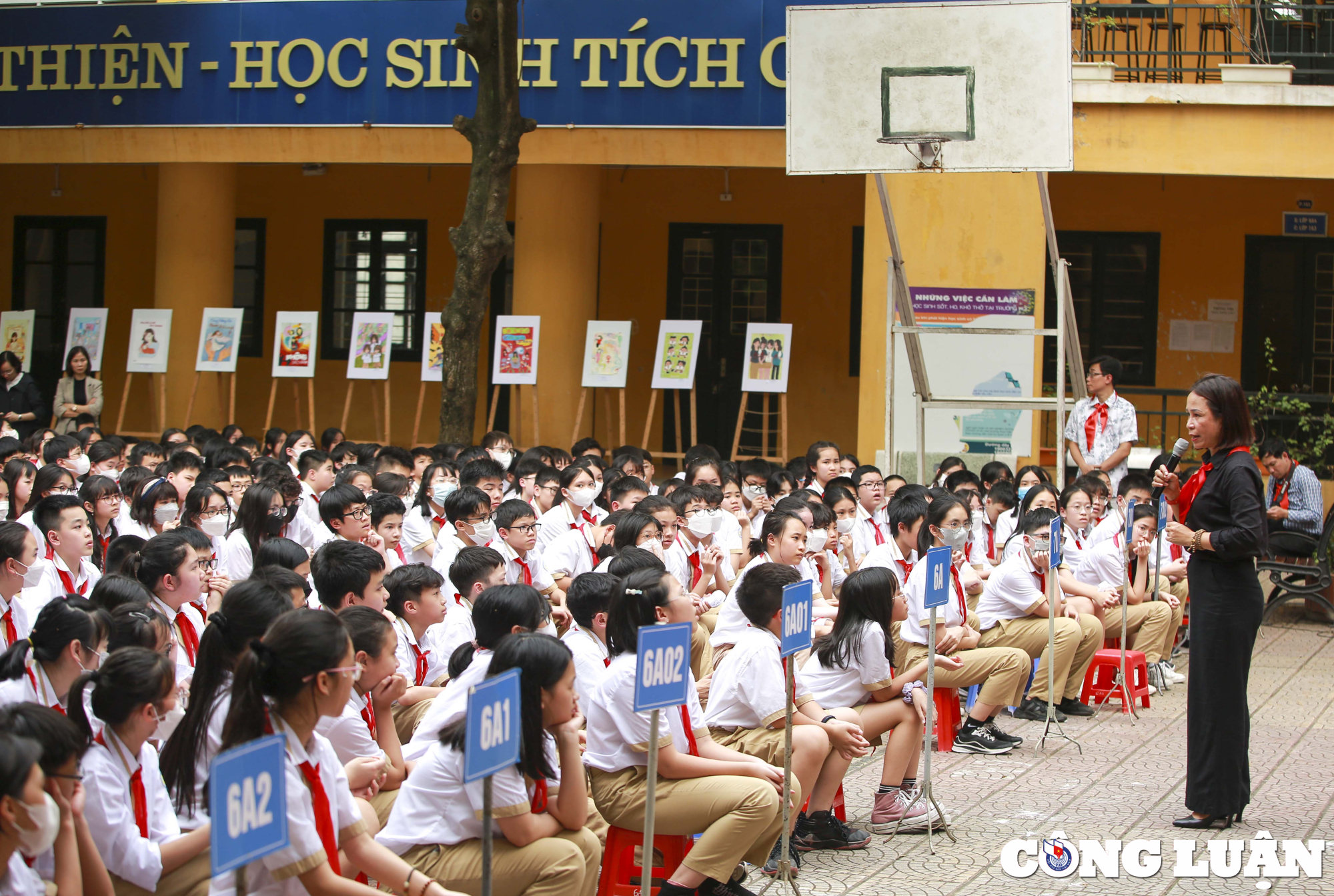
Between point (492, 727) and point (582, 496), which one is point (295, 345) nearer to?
point (582, 496)

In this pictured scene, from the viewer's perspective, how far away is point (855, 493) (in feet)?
27.7

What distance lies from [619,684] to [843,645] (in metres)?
1.35

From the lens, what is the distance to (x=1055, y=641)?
7332 millimetres

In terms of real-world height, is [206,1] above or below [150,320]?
above

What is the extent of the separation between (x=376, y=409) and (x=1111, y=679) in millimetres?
9133

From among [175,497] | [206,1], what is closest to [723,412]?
[206,1]

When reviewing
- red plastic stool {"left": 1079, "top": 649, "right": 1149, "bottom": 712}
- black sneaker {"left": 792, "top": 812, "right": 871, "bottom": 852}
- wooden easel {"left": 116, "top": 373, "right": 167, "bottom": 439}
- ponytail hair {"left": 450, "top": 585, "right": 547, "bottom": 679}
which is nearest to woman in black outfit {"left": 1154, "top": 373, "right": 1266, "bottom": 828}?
black sneaker {"left": 792, "top": 812, "right": 871, "bottom": 852}

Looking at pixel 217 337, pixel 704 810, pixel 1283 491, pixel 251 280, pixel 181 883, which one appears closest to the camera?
pixel 181 883

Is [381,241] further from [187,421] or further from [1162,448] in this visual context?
[1162,448]

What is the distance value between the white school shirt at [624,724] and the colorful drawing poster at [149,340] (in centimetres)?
1169

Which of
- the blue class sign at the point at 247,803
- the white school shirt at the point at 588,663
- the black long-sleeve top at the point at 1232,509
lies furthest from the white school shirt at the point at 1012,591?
the blue class sign at the point at 247,803

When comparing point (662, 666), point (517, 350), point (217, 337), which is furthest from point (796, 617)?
point (217, 337)

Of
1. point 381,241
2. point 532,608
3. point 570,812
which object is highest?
point 381,241

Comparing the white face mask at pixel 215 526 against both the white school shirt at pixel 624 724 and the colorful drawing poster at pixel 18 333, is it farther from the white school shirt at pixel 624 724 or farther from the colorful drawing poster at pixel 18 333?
the colorful drawing poster at pixel 18 333
